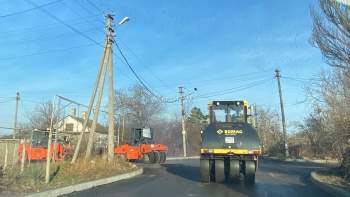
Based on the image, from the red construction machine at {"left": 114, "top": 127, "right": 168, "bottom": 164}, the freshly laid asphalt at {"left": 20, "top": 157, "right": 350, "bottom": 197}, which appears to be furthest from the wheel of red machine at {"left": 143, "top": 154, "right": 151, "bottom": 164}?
the freshly laid asphalt at {"left": 20, "top": 157, "right": 350, "bottom": 197}

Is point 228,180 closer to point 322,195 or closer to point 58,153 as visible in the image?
point 322,195

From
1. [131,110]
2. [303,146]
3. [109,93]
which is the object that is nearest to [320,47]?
[109,93]

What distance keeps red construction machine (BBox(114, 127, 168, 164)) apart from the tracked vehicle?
39.5 ft

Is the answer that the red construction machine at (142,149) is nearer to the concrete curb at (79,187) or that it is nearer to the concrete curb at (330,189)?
the concrete curb at (79,187)

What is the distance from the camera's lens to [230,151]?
14.8 m

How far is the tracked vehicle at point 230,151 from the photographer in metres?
14.8

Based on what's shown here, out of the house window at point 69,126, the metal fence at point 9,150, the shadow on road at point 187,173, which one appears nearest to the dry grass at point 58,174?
the metal fence at point 9,150

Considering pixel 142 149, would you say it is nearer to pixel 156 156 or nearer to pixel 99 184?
pixel 156 156

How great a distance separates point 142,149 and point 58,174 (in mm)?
13443

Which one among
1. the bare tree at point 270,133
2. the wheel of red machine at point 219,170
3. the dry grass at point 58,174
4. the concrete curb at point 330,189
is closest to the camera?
the concrete curb at point 330,189

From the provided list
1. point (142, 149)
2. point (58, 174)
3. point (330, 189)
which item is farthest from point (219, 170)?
point (142, 149)

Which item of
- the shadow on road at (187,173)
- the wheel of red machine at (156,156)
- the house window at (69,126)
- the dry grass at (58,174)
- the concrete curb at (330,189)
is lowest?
the concrete curb at (330,189)

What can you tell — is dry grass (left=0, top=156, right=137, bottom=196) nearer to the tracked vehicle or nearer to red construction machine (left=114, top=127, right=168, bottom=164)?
the tracked vehicle

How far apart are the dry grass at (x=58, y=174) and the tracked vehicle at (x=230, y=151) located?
4.70 m
